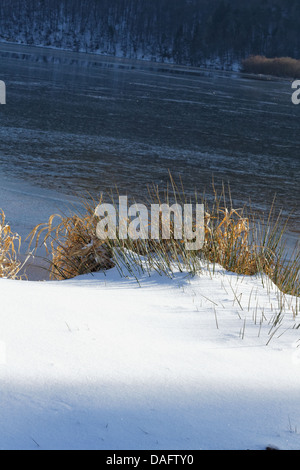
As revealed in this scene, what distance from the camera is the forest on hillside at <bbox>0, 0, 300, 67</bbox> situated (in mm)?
81562

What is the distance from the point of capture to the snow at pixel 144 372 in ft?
6.42

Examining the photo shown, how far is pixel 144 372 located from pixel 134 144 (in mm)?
10788

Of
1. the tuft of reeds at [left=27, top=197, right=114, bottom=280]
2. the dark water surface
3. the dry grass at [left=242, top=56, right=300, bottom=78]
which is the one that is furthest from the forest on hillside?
the tuft of reeds at [left=27, top=197, right=114, bottom=280]

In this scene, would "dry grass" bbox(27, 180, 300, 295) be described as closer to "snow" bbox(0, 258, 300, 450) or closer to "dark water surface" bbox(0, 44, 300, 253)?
"snow" bbox(0, 258, 300, 450)

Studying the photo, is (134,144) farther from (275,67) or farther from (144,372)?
Answer: (275,67)

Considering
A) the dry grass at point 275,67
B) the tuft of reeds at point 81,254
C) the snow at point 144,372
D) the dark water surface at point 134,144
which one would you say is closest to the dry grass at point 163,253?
the tuft of reeds at point 81,254

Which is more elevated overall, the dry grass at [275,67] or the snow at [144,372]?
the dry grass at [275,67]

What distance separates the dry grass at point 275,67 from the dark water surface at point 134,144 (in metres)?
35.0

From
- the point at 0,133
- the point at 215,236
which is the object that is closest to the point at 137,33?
the point at 0,133

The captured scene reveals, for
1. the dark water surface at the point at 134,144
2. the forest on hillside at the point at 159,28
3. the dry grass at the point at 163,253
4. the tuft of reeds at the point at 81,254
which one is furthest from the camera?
the forest on hillside at the point at 159,28

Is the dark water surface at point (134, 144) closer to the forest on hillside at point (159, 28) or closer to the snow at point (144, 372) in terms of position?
the snow at point (144, 372)

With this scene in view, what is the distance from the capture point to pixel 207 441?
1939mm

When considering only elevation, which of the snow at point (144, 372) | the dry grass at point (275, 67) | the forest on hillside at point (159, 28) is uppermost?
the forest on hillside at point (159, 28)

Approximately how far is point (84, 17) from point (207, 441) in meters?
101
